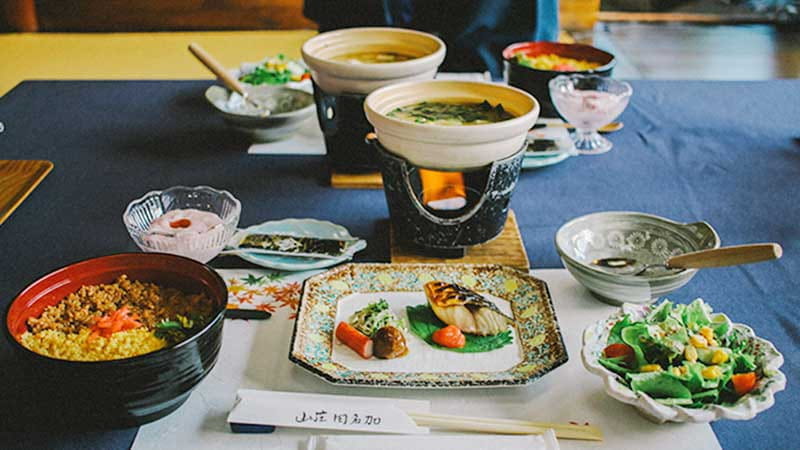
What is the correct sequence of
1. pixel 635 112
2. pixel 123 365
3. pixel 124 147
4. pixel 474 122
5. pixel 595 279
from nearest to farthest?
pixel 123 365
pixel 595 279
pixel 474 122
pixel 124 147
pixel 635 112

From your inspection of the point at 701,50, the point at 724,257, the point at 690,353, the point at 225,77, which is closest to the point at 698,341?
the point at 690,353

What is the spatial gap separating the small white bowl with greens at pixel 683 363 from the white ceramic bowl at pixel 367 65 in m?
0.67

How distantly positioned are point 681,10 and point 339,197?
15.7ft

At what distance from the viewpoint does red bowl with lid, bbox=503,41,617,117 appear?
5.43 feet

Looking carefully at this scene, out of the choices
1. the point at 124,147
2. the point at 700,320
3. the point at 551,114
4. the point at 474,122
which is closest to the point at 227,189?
the point at 124,147

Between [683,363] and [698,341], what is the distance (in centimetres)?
5

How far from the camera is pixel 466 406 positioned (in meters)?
0.88

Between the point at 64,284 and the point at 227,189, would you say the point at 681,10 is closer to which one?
the point at 227,189

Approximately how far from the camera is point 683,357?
85 centimetres

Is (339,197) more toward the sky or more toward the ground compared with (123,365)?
more toward the ground

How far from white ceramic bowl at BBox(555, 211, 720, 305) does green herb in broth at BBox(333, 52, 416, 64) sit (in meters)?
0.61

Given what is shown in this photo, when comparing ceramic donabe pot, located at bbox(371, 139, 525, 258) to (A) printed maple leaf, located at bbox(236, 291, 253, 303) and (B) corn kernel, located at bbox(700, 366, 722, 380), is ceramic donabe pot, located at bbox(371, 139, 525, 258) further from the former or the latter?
(B) corn kernel, located at bbox(700, 366, 722, 380)

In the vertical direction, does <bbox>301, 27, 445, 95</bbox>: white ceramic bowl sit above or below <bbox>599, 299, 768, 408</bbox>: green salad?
above

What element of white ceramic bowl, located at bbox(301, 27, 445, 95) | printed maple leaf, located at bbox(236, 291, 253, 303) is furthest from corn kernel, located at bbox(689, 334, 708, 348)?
white ceramic bowl, located at bbox(301, 27, 445, 95)
